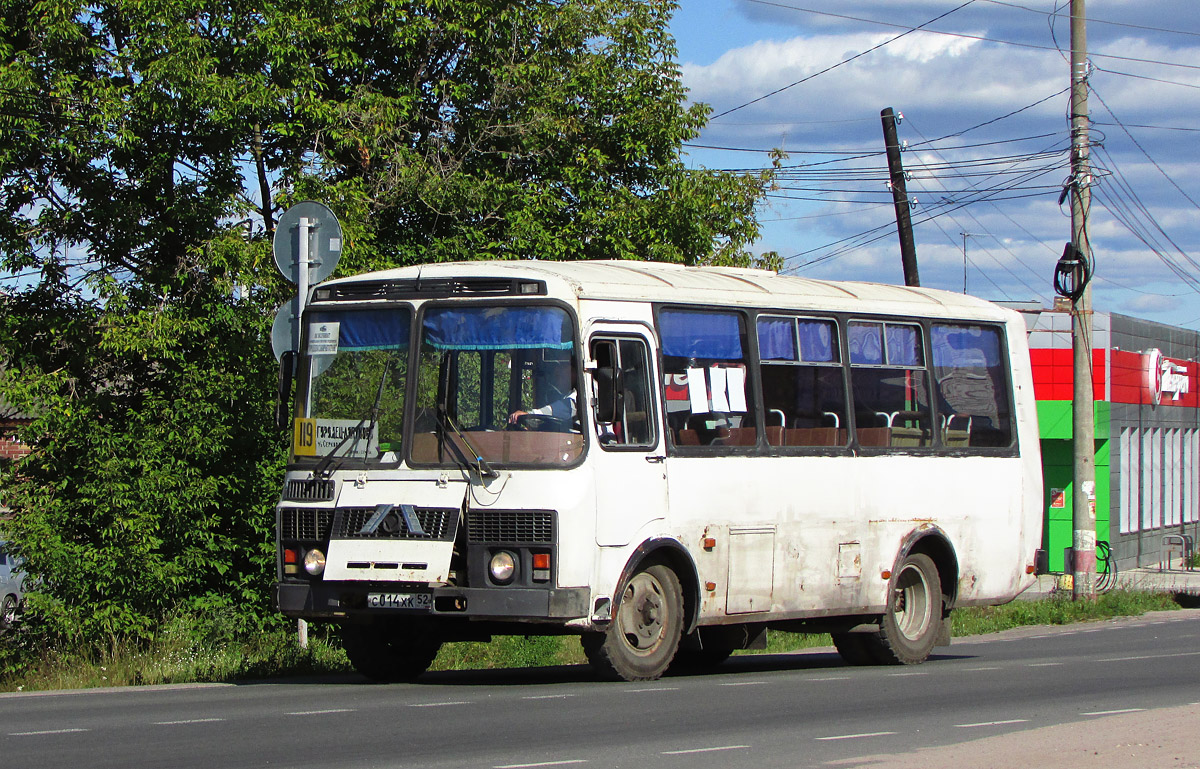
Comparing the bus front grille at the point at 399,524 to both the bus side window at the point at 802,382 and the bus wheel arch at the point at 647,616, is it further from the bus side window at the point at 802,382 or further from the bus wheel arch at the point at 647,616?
the bus side window at the point at 802,382

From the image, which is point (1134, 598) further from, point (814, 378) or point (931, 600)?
point (814, 378)

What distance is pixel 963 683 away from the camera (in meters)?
11.8

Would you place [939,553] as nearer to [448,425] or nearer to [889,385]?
[889,385]

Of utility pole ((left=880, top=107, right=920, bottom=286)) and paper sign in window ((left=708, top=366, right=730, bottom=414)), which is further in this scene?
utility pole ((left=880, top=107, right=920, bottom=286))

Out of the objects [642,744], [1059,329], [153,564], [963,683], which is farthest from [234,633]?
[1059,329]

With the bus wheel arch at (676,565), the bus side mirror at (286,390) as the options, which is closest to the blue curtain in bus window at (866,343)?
the bus wheel arch at (676,565)

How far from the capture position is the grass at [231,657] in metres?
13.6

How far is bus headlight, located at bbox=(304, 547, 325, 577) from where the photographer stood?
1112 centimetres

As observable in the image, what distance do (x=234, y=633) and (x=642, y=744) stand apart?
958 centimetres

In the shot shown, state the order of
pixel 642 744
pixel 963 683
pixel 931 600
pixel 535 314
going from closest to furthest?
pixel 642 744 → pixel 535 314 → pixel 963 683 → pixel 931 600

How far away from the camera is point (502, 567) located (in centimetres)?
1054

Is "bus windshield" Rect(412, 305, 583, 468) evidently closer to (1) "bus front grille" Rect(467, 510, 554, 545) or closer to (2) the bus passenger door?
(2) the bus passenger door

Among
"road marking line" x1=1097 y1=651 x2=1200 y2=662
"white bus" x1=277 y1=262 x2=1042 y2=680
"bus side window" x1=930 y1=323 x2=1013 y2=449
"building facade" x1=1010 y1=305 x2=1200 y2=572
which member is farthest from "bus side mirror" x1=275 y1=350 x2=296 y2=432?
"building facade" x1=1010 y1=305 x2=1200 y2=572

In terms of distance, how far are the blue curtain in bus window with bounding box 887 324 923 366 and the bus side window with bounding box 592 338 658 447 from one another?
3.20m
